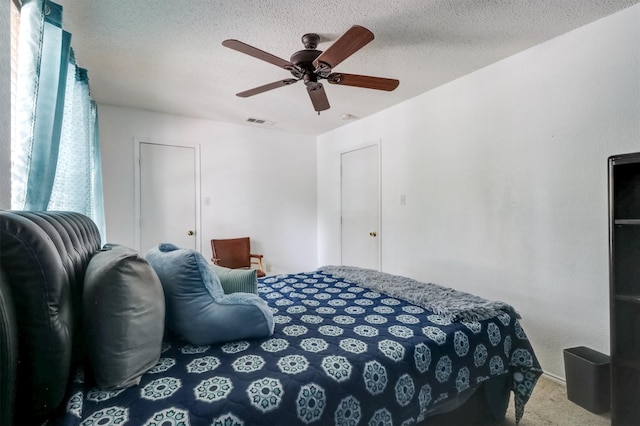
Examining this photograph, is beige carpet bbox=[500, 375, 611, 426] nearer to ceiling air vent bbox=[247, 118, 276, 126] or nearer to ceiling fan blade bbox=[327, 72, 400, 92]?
ceiling fan blade bbox=[327, 72, 400, 92]

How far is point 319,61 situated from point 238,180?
2.70 metres

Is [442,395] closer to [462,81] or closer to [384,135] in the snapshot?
[462,81]

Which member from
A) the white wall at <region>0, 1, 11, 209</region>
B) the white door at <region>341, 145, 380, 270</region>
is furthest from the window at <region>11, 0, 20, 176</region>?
the white door at <region>341, 145, 380, 270</region>

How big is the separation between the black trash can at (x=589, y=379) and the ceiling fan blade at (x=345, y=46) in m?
2.31

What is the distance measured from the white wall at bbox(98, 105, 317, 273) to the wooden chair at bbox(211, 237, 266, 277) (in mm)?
194

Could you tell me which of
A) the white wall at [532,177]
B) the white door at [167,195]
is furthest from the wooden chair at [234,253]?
the white wall at [532,177]

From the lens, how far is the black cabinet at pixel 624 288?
1.67 meters

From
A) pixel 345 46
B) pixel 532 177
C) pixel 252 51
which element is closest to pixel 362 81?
pixel 345 46

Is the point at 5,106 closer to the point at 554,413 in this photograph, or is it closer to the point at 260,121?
the point at 260,121

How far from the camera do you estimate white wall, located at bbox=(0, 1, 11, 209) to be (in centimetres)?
121

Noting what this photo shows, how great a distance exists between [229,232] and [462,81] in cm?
327

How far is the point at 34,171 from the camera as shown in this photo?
1445 millimetres

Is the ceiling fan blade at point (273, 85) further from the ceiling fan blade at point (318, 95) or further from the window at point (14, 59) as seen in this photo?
the window at point (14, 59)

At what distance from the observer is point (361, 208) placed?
4.12 metres
